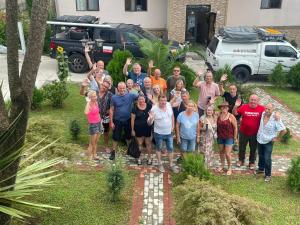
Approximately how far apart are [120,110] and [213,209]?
3506 millimetres

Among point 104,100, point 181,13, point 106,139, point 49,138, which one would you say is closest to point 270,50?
point 181,13

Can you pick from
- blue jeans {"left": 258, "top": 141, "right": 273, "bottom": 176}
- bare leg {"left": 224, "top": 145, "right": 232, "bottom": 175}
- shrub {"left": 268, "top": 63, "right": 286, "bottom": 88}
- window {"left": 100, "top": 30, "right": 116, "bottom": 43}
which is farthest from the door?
bare leg {"left": 224, "top": 145, "right": 232, "bottom": 175}

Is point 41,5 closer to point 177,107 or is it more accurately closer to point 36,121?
point 36,121

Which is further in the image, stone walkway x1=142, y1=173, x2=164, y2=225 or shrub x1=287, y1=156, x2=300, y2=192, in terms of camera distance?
shrub x1=287, y1=156, x2=300, y2=192

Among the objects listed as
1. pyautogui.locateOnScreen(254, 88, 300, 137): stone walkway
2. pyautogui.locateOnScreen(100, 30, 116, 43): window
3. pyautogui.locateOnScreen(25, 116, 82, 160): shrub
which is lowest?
pyautogui.locateOnScreen(254, 88, 300, 137): stone walkway

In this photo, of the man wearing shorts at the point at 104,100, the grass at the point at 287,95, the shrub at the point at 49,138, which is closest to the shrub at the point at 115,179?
the shrub at the point at 49,138

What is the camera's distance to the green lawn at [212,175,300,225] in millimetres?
6246

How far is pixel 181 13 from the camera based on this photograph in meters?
18.8

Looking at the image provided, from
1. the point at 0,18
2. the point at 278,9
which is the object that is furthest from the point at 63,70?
the point at 278,9

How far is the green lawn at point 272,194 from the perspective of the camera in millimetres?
6246

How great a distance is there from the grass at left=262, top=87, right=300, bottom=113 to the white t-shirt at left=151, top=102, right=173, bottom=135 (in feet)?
20.3

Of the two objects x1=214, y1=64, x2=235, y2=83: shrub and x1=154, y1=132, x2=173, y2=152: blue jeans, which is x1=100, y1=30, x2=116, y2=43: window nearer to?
x1=214, y1=64, x2=235, y2=83: shrub

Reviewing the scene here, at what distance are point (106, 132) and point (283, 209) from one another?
4.05 m

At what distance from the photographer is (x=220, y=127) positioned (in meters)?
7.23
